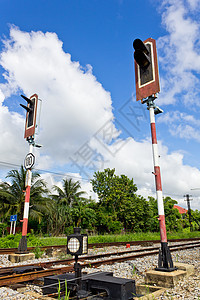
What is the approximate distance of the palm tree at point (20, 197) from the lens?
21797 mm

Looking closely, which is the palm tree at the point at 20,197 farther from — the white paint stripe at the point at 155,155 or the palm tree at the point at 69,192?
the white paint stripe at the point at 155,155

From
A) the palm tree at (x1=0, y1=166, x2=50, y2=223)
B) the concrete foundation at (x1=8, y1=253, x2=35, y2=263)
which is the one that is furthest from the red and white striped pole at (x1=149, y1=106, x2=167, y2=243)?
the palm tree at (x1=0, y1=166, x2=50, y2=223)

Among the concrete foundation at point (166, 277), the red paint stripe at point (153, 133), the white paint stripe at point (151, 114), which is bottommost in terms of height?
the concrete foundation at point (166, 277)

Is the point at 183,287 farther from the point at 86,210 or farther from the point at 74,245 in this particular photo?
the point at 86,210

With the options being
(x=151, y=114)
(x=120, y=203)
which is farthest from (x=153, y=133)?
(x=120, y=203)

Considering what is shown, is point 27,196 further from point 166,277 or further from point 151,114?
point 166,277

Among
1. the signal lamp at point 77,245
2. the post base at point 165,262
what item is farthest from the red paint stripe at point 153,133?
the signal lamp at point 77,245

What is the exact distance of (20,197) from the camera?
2259 cm

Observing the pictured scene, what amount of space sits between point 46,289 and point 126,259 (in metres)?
5.01

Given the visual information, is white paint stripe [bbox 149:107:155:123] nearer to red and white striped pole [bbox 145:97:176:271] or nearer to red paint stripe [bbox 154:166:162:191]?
red and white striped pole [bbox 145:97:176:271]

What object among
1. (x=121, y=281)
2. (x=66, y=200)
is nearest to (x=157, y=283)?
(x=121, y=281)

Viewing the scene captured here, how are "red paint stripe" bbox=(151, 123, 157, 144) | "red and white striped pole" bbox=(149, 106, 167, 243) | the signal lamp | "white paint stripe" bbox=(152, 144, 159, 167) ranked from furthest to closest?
1. "red paint stripe" bbox=(151, 123, 157, 144)
2. "white paint stripe" bbox=(152, 144, 159, 167)
3. "red and white striped pole" bbox=(149, 106, 167, 243)
4. the signal lamp

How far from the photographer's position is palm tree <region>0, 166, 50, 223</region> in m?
21.8

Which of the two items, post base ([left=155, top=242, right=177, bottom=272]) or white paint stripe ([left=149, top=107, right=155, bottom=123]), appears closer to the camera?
post base ([left=155, top=242, right=177, bottom=272])
